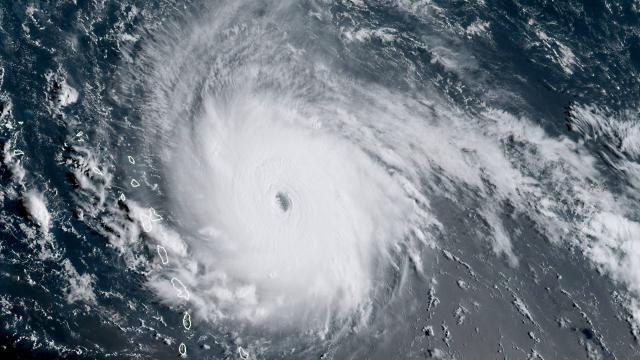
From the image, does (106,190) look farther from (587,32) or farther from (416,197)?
(587,32)

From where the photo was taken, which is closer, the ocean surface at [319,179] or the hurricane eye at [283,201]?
the ocean surface at [319,179]

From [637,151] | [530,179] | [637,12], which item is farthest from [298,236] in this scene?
[637,12]

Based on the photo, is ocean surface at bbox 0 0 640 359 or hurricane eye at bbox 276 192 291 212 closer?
ocean surface at bbox 0 0 640 359

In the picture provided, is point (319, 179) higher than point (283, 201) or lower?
higher

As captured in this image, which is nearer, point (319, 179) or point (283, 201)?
point (283, 201)
